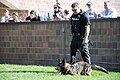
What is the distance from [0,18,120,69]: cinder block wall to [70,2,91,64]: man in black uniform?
7.80 feet

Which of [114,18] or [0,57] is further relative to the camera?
[0,57]

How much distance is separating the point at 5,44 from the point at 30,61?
1325 millimetres

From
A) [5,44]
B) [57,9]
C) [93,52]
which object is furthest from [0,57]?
[93,52]

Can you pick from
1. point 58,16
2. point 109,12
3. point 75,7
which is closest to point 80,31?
point 75,7

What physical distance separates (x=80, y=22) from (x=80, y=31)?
0.87 ft

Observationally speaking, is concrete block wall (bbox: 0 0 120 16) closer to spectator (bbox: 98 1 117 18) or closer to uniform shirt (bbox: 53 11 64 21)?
uniform shirt (bbox: 53 11 64 21)

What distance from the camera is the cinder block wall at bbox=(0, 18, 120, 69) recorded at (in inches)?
558

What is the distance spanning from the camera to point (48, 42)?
1573 centimetres

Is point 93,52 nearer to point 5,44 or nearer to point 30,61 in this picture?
point 30,61

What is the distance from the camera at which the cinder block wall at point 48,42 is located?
558 inches

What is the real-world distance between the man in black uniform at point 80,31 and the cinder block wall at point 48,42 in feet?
7.80

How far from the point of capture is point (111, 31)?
14.2 metres

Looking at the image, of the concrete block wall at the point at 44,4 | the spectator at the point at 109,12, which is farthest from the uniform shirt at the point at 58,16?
the concrete block wall at the point at 44,4

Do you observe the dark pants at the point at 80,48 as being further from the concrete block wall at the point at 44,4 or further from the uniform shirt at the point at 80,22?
the concrete block wall at the point at 44,4
